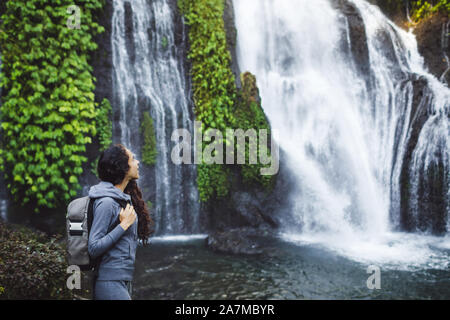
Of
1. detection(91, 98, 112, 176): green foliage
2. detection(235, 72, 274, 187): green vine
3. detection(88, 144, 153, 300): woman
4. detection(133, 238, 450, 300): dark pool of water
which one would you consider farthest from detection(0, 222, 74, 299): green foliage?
detection(235, 72, 274, 187): green vine

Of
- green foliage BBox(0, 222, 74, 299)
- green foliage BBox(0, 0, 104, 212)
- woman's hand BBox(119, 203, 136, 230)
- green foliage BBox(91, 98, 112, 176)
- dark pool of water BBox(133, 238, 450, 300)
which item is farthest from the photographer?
green foliage BBox(91, 98, 112, 176)

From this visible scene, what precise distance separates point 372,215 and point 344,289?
192 inches

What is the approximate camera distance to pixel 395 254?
737 cm

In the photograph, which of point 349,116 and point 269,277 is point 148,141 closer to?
point 269,277

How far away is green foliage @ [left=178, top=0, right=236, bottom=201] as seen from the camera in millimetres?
9203

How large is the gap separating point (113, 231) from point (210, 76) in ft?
25.8

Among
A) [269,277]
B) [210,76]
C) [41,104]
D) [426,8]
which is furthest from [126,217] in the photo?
[426,8]

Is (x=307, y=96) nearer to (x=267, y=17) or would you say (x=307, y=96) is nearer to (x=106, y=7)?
(x=267, y=17)

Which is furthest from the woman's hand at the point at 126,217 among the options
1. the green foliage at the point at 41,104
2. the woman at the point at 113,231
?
the green foliage at the point at 41,104

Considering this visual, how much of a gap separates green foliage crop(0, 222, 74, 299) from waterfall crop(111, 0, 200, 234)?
444 cm

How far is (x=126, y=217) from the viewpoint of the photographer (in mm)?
2273

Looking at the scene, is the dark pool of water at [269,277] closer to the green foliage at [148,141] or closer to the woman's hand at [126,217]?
the green foliage at [148,141]

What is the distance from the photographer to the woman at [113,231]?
216 centimetres

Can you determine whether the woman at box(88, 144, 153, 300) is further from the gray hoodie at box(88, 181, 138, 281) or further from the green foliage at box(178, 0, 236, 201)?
the green foliage at box(178, 0, 236, 201)
